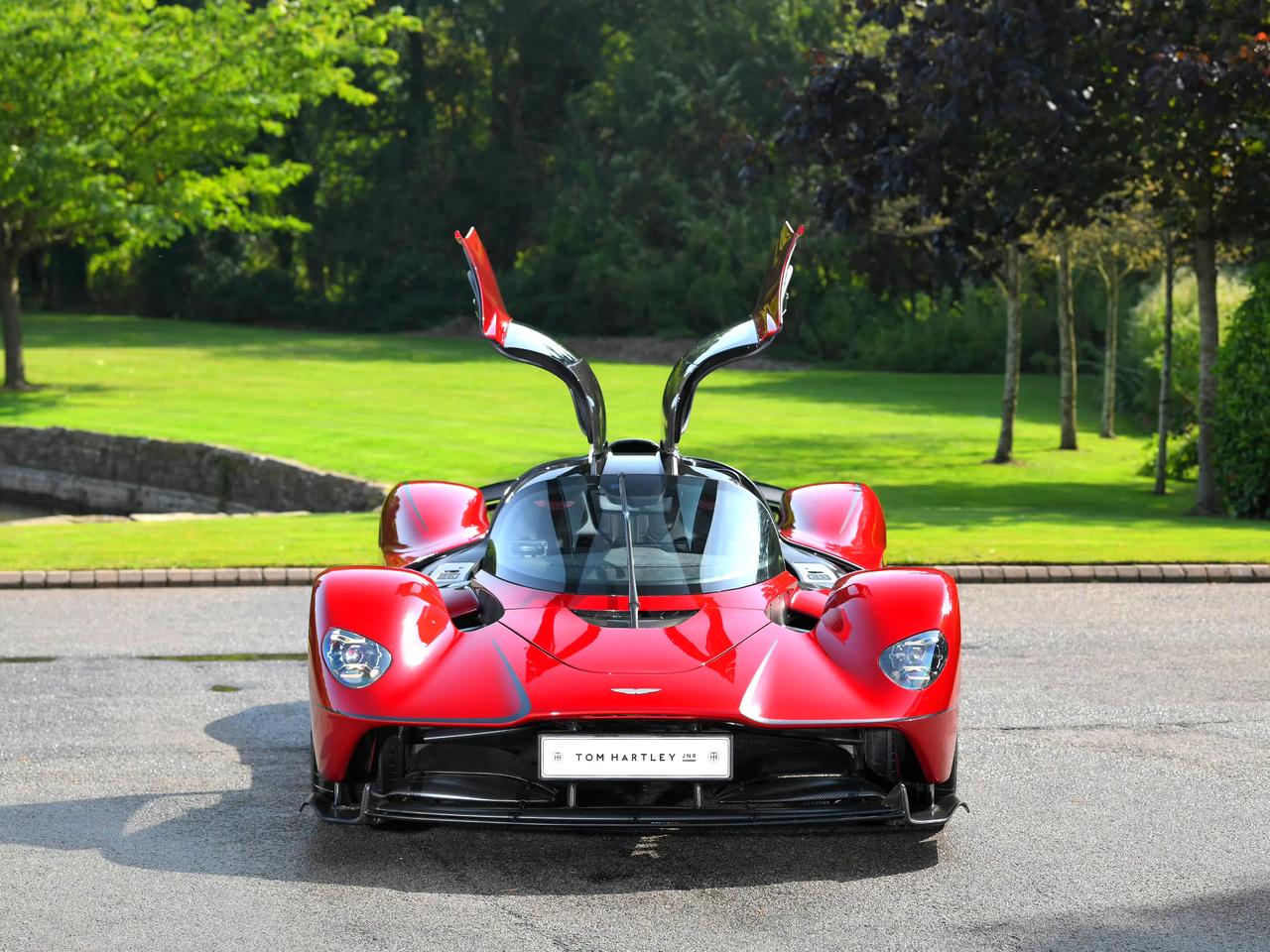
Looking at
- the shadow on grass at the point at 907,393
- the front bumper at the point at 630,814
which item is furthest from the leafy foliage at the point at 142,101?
the front bumper at the point at 630,814

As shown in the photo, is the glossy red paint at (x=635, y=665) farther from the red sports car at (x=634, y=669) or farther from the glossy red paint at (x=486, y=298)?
the glossy red paint at (x=486, y=298)

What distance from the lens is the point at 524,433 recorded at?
2653 cm

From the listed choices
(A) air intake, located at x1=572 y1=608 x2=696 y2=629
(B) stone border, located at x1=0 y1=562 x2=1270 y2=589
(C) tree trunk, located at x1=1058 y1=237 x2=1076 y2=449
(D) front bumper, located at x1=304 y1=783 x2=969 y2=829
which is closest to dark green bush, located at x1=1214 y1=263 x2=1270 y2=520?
(B) stone border, located at x1=0 y1=562 x2=1270 y2=589

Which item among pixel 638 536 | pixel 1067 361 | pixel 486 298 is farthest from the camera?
pixel 1067 361

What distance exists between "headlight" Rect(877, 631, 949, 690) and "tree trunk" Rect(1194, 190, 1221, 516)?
13635 millimetres

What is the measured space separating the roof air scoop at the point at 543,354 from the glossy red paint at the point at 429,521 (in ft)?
3.42

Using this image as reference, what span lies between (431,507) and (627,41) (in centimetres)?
5436

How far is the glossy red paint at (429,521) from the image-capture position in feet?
26.9

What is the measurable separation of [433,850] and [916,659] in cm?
186

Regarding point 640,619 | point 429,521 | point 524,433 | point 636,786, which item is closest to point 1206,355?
point 524,433

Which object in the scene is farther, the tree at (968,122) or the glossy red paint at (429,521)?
the tree at (968,122)

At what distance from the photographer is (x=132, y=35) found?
1267 inches

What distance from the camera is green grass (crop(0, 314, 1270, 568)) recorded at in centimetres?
1471

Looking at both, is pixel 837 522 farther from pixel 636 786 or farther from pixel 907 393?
pixel 907 393
